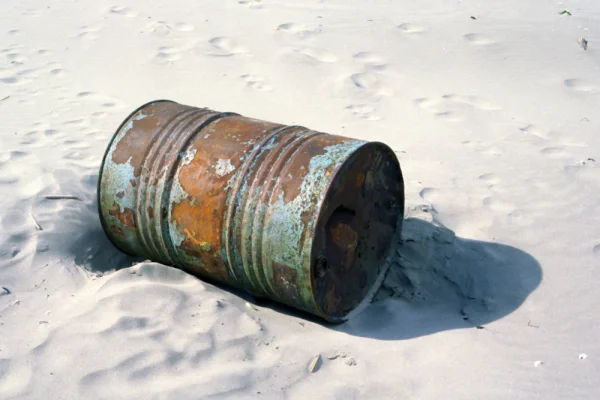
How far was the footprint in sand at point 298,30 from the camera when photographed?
23.0 feet

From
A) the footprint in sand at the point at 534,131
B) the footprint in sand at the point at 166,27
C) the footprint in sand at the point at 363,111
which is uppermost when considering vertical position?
the footprint in sand at the point at 166,27

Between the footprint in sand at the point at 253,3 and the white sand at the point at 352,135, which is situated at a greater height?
the footprint in sand at the point at 253,3

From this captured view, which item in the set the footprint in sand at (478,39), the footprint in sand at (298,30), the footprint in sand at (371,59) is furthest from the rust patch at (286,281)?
the footprint in sand at (478,39)

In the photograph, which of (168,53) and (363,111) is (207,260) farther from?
(168,53)

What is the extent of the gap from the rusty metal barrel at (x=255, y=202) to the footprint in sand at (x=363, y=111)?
84.8 inches

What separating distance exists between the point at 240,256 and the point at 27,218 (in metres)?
1.53

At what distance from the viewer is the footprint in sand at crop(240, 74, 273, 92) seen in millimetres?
6209

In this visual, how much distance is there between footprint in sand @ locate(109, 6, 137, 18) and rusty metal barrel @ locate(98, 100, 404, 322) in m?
4.49

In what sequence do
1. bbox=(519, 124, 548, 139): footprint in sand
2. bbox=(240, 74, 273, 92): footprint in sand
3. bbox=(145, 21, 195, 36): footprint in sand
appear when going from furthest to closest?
bbox=(145, 21, 195, 36): footprint in sand < bbox=(240, 74, 273, 92): footprint in sand < bbox=(519, 124, 548, 139): footprint in sand

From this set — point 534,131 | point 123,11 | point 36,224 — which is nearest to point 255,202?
point 36,224

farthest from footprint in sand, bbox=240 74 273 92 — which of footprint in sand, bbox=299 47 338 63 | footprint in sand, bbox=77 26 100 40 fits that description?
A: footprint in sand, bbox=77 26 100 40

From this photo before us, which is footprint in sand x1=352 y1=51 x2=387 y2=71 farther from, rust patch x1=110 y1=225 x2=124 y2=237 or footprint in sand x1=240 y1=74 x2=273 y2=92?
rust patch x1=110 y1=225 x2=124 y2=237

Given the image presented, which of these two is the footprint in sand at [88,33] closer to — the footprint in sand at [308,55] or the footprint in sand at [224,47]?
the footprint in sand at [224,47]

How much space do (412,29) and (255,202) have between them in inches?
178
